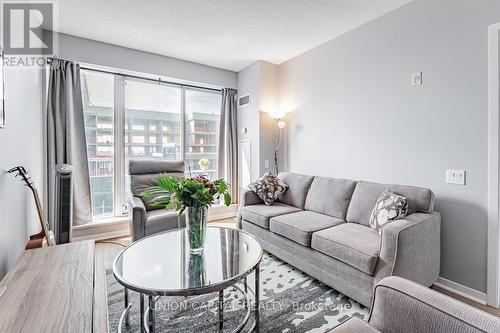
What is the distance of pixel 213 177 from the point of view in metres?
4.43

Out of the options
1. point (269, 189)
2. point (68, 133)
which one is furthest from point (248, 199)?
point (68, 133)

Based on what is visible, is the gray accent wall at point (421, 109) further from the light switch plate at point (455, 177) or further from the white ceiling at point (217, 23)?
the white ceiling at point (217, 23)

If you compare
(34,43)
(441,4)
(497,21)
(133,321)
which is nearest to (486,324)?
(133,321)

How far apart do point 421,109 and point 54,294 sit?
10.1ft

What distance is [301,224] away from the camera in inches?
92.2

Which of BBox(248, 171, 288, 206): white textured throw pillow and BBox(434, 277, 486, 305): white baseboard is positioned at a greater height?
BBox(248, 171, 288, 206): white textured throw pillow

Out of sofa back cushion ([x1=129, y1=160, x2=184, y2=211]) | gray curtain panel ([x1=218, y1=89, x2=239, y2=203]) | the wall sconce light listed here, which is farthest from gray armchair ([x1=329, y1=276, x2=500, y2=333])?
gray curtain panel ([x1=218, y1=89, x2=239, y2=203])

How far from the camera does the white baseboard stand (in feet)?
6.37

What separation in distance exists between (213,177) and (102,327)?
345 centimetres

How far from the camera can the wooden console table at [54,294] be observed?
3.27 feet

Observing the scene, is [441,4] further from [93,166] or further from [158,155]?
[93,166]

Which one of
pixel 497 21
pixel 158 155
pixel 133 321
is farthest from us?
pixel 158 155

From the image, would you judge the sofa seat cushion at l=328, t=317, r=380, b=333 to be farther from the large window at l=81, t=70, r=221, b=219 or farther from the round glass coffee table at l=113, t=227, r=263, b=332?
the large window at l=81, t=70, r=221, b=219

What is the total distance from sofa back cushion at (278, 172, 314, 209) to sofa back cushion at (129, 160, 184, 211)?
1.54 metres
